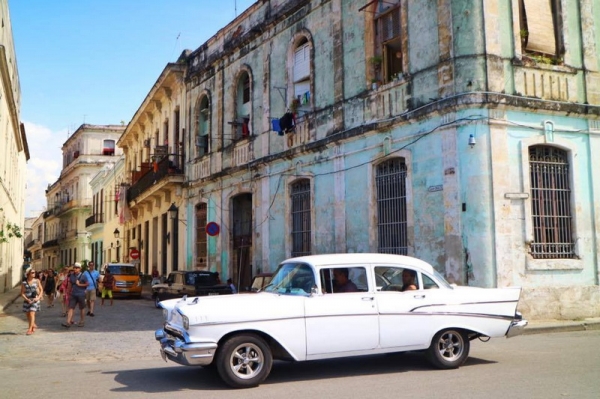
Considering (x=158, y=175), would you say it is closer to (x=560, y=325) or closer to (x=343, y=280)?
(x=560, y=325)

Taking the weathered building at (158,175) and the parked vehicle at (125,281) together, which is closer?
the parked vehicle at (125,281)

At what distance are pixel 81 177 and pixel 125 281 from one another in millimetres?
36424

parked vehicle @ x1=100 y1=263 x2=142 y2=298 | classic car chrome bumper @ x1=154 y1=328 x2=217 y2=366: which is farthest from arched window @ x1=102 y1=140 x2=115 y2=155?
classic car chrome bumper @ x1=154 y1=328 x2=217 y2=366

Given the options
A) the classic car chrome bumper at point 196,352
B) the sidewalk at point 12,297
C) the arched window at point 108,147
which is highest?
the arched window at point 108,147

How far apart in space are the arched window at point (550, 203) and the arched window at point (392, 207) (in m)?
2.91

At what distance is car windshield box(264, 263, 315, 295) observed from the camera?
8.34m

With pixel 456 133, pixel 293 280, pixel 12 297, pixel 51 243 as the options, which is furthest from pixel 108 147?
pixel 293 280

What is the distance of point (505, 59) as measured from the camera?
46.5 ft

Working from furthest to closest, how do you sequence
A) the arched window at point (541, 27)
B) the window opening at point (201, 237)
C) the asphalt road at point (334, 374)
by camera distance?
the window opening at point (201, 237)
the arched window at point (541, 27)
the asphalt road at point (334, 374)

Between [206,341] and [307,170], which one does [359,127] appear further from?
[206,341]

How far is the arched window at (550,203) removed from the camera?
46.9 ft

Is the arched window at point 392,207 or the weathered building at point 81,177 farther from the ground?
the weathered building at point 81,177

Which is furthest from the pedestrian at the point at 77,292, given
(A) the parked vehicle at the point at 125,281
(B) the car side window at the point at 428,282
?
(A) the parked vehicle at the point at 125,281

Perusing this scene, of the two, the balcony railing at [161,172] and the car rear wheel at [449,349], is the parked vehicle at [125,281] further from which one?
the car rear wheel at [449,349]
